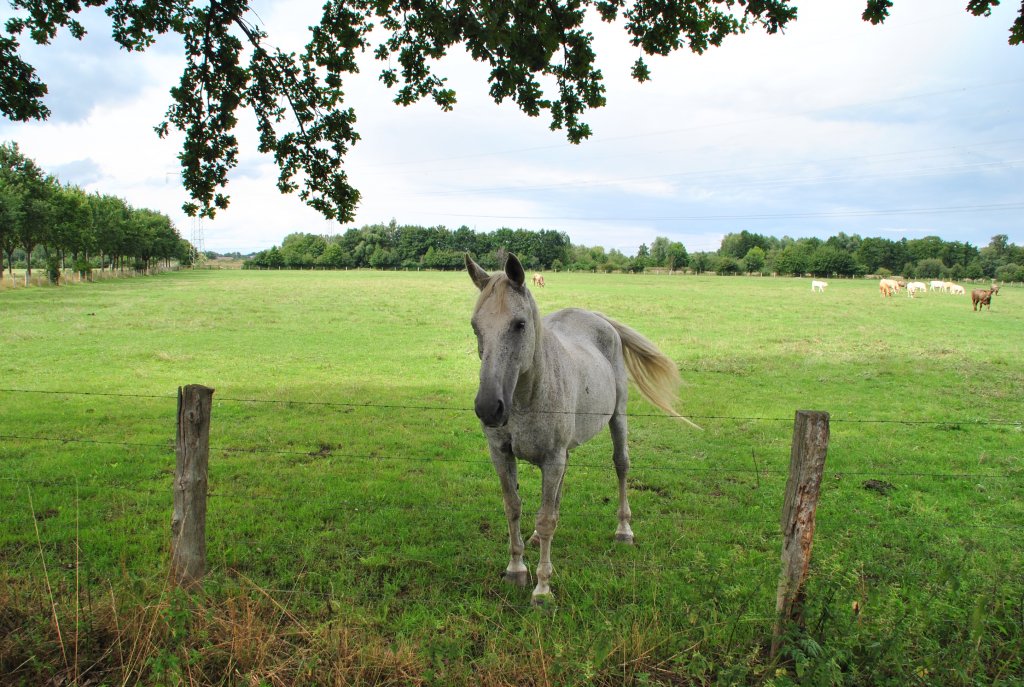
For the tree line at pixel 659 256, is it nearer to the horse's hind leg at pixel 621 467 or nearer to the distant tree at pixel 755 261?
the distant tree at pixel 755 261

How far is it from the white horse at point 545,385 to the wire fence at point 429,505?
51 centimetres

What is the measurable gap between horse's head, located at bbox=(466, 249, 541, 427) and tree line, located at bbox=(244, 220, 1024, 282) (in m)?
67.1

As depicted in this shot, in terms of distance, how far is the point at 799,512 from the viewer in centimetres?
290

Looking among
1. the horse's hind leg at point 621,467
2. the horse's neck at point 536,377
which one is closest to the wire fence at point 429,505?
the horse's hind leg at point 621,467

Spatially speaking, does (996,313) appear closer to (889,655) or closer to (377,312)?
(377,312)

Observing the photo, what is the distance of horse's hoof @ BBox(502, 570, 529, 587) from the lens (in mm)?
4176

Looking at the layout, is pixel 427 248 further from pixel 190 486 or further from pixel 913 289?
pixel 190 486

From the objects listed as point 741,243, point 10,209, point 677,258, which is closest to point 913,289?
point 10,209

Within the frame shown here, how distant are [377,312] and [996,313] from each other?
3021 centimetres

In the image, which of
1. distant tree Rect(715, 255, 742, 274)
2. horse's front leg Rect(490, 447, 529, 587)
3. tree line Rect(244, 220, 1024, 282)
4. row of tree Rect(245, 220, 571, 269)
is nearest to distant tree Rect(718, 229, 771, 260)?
tree line Rect(244, 220, 1024, 282)

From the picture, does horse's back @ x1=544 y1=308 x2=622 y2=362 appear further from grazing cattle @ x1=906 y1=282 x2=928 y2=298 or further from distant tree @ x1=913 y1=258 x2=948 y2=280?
distant tree @ x1=913 y1=258 x2=948 y2=280

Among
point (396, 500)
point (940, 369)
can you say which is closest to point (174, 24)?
point (396, 500)

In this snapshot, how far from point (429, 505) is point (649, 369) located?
2.60 metres

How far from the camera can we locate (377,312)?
84.9 feet
